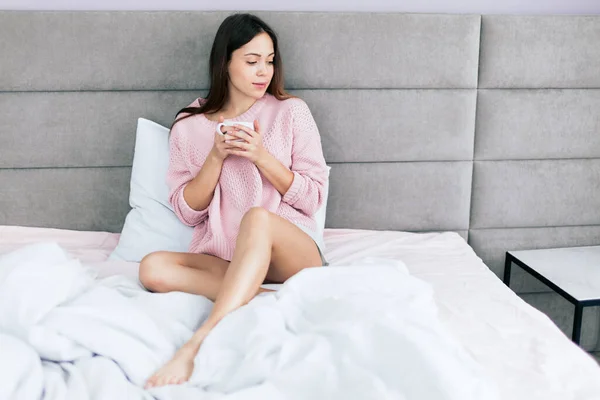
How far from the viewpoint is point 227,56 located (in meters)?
1.70

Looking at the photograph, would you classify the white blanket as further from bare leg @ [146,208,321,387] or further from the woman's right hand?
the woman's right hand

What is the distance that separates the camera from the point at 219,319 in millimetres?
1221

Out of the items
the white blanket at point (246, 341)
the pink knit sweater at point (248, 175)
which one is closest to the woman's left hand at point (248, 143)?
the pink knit sweater at point (248, 175)

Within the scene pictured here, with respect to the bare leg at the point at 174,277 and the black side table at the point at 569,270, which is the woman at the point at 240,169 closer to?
the bare leg at the point at 174,277

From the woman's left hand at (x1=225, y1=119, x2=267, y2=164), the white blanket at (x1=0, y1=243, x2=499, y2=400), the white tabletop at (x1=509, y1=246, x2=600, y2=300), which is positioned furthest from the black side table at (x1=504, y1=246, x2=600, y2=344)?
the woman's left hand at (x1=225, y1=119, x2=267, y2=164)

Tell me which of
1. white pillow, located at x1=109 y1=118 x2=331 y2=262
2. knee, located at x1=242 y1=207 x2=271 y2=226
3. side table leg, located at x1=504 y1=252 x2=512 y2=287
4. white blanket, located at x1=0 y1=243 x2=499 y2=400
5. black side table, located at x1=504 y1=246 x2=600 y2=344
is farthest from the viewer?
side table leg, located at x1=504 y1=252 x2=512 y2=287

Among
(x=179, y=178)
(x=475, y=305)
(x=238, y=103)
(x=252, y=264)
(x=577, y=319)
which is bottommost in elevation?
(x=577, y=319)

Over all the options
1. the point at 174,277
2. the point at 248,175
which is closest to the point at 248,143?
the point at 248,175

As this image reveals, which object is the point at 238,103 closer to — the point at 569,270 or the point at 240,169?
the point at 240,169

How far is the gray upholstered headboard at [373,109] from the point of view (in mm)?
1793

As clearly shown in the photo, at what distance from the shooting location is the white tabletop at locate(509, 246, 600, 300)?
167cm

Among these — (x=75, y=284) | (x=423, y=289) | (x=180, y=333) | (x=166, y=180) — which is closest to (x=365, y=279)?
Result: (x=423, y=289)

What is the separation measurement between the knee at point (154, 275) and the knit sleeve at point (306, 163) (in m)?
0.41

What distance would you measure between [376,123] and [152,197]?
77 centimetres
